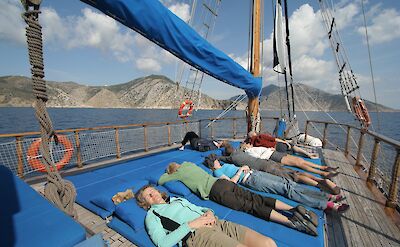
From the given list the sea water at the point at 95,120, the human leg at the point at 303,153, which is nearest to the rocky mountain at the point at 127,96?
the sea water at the point at 95,120

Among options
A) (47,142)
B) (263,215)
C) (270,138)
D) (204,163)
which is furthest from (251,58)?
(47,142)

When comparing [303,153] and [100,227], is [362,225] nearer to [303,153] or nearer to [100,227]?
[303,153]

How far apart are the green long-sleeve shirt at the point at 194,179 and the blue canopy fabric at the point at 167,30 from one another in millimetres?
1713

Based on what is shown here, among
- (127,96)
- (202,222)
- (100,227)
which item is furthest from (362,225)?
(127,96)

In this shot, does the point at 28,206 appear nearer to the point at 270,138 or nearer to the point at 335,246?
the point at 335,246

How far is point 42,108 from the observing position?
1.26m

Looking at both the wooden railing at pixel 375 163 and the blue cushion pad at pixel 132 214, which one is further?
the wooden railing at pixel 375 163

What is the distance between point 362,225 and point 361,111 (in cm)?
397

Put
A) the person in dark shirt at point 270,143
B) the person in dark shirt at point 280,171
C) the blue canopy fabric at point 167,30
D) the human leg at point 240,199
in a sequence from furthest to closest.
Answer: the person in dark shirt at point 270,143, the person in dark shirt at point 280,171, the human leg at point 240,199, the blue canopy fabric at point 167,30

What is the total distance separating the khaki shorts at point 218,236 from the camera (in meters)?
1.88

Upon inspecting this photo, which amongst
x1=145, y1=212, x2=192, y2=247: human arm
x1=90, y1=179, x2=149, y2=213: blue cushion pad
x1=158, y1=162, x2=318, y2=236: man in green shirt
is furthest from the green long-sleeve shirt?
x1=145, y1=212, x2=192, y2=247: human arm

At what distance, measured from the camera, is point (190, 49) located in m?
2.68

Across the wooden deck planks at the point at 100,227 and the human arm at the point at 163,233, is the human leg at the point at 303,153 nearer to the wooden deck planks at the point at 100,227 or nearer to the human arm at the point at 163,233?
the human arm at the point at 163,233

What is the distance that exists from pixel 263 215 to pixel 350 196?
2010 millimetres
